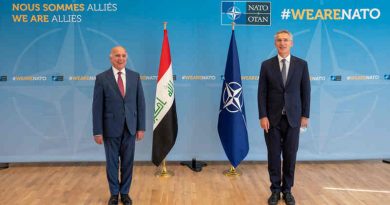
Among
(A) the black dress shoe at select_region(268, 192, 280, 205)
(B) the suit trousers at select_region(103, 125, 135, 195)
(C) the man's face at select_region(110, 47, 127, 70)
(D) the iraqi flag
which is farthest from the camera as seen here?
(D) the iraqi flag

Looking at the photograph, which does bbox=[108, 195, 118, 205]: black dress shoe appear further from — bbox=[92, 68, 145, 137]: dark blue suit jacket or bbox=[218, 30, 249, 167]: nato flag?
bbox=[218, 30, 249, 167]: nato flag

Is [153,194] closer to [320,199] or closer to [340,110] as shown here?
[320,199]

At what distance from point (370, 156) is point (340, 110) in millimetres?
746

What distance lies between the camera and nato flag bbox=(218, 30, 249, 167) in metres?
4.41

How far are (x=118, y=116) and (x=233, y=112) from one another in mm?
1594

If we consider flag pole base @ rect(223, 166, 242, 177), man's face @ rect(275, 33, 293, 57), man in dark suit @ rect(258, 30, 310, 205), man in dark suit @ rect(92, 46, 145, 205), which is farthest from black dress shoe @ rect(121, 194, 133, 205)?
man's face @ rect(275, 33, 293, 57)

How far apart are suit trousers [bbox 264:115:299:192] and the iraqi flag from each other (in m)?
1.33

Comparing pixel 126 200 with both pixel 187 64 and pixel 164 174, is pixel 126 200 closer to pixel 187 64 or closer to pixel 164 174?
pixel 164 174

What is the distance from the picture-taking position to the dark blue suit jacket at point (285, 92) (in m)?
3.36

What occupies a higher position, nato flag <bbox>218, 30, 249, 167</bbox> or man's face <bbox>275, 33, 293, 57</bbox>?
man's face <bbox>275, 33, 293, 57</bbox>

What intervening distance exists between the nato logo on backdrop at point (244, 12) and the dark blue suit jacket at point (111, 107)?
6.15ft

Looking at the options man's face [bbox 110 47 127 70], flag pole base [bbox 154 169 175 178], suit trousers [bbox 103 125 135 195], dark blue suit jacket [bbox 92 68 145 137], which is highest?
man's face [bbox 110 47 127 70]

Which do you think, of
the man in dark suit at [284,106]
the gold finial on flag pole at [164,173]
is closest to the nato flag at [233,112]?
the gold finial on flag pole at [164,173]

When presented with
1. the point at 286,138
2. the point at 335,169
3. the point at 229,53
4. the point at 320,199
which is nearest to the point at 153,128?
the point at 229,53
